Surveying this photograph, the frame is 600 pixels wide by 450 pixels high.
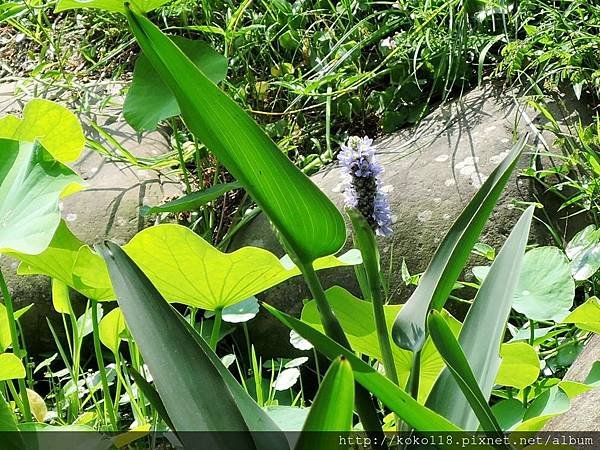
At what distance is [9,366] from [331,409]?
48 cm

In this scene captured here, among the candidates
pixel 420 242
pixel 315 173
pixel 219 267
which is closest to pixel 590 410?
pixel 219 267

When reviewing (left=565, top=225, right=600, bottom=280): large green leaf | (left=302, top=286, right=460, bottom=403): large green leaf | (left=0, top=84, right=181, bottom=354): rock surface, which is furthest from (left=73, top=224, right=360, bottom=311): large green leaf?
(left=0, top=84, right=181, bottom=354): rock surface

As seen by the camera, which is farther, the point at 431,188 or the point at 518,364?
the point at 431,188

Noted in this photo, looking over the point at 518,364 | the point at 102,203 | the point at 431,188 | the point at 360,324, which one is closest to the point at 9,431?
the point at 360,324

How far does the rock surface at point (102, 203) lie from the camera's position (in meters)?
1.88

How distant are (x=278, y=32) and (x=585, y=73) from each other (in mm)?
809

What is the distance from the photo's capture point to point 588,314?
787 mm

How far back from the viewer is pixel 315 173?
196 cm

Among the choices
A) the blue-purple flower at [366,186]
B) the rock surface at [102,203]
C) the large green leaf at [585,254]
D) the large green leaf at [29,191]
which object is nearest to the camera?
the blue-purple flower at [366,186]

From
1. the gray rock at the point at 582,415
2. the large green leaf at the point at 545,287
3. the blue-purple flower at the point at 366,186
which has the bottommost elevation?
the gray rock at the point at 582,415

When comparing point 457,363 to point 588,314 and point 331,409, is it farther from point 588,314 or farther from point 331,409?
point 588,314

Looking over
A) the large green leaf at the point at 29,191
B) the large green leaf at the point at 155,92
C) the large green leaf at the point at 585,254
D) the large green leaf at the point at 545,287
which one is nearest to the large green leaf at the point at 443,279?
the large green leaf at the point at 29,191

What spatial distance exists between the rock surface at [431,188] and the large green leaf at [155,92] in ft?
1.21

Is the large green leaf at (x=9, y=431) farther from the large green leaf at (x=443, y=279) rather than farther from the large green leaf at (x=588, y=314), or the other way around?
the large green leaf at (x=588, y=314)
